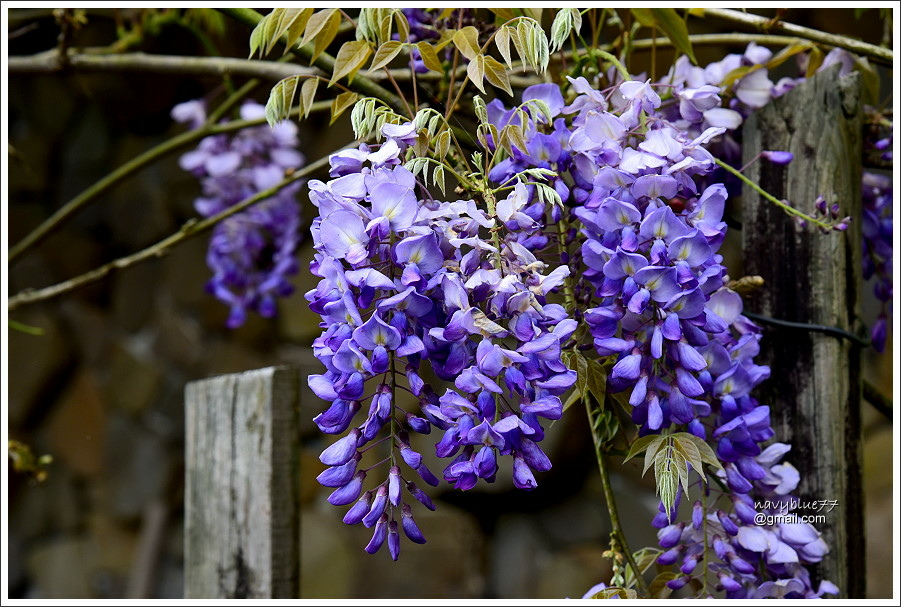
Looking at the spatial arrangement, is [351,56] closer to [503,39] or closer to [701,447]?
[503,39]

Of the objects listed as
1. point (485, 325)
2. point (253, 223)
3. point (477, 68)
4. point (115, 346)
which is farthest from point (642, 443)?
point (115, 346)

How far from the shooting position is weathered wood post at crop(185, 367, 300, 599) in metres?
0.93

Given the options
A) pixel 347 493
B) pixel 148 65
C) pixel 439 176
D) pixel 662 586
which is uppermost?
pixel 148 65

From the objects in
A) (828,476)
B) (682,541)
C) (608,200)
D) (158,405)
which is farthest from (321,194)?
(158,405)

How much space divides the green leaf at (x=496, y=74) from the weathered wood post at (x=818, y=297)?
410 mm

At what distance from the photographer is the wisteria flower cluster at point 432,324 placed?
→ 1.71 feet

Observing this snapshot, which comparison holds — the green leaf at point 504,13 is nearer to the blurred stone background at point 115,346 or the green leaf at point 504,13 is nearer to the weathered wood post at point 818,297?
the weathered wood post at point 818,297

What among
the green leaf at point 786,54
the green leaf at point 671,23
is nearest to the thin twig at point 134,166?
the green leaf at point 671,23

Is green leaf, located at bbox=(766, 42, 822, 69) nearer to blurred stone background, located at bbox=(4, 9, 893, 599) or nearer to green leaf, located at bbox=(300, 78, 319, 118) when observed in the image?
green leaf, located at bbox=(300, 78, 319, 118)

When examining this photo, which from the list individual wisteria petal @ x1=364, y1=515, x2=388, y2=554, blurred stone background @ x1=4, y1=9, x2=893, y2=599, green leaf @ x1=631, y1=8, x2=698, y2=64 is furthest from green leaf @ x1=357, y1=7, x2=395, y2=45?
blurred stone background @ x1=4, y1=9, x2=893, y2=599

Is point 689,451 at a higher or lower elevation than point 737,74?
lower

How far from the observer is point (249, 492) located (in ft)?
3.12

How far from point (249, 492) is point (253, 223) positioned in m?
0.57

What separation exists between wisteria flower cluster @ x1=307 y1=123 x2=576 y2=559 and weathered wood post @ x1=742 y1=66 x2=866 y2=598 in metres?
0.44
